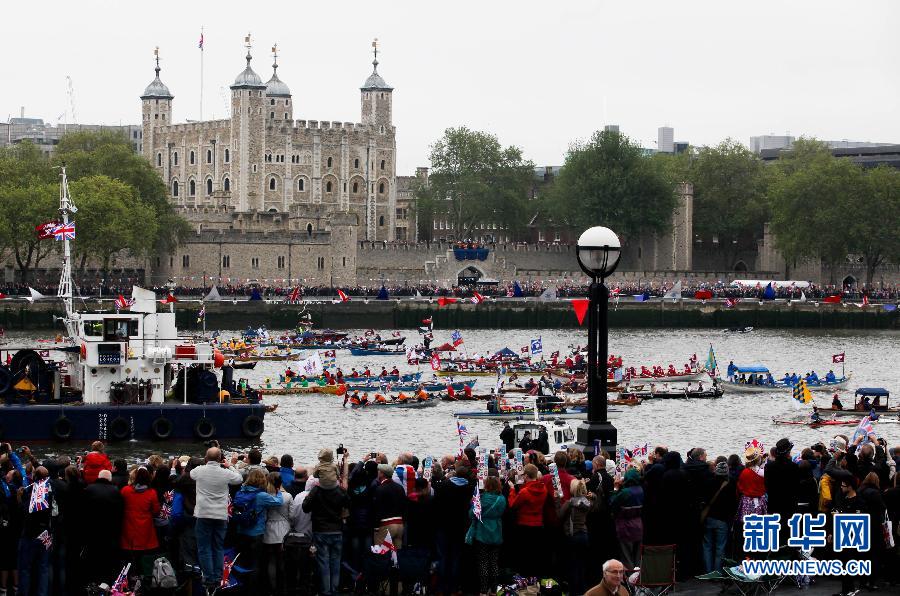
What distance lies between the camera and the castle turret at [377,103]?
141 m

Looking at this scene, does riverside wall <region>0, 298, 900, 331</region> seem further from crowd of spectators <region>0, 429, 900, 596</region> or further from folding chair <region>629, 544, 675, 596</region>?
folding chair <region>629, 544, 675, 596</region>

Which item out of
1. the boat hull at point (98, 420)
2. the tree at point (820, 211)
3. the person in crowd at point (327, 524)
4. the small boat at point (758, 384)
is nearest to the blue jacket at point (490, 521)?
the person in crowd at point (327, 524)

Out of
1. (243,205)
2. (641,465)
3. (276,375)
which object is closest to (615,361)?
(276,375)

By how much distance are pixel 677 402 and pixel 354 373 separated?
40.6 ft

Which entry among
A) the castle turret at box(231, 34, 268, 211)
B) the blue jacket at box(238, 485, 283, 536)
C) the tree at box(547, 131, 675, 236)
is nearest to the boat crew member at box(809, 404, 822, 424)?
the blue jacket at box(238, 485, 283, 536)

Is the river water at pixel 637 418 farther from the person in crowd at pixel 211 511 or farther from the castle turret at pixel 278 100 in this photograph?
the castle turret at pixel 278 100

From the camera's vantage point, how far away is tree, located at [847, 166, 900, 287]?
382ft

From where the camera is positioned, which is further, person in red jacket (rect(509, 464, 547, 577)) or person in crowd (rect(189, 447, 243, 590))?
person in red jacket (rect(509, 464, 547, 577))

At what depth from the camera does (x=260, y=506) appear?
1775 cm

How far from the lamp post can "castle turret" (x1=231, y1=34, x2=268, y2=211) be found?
114 m

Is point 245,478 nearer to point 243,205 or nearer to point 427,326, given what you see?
point 427,326

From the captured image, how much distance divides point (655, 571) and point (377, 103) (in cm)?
12484

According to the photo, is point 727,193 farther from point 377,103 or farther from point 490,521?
point 490,521

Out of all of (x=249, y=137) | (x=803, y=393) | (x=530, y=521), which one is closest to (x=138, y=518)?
(x=530, y=521)
